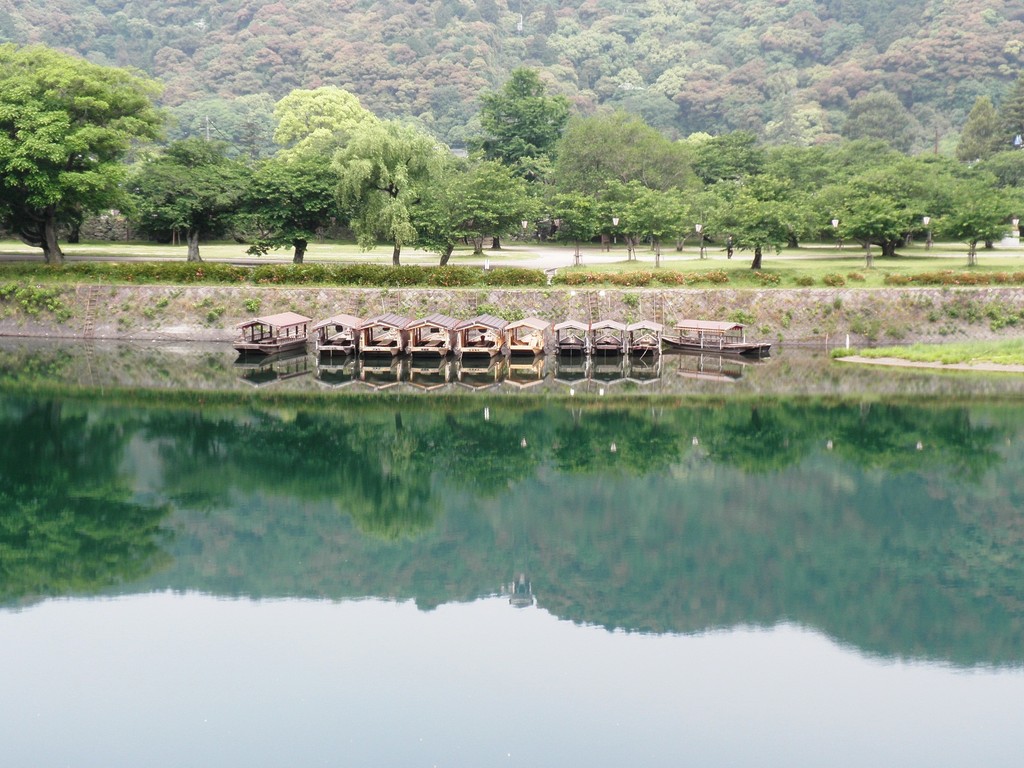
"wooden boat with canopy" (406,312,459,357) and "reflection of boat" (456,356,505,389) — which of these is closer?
"reflection of boat" (456,356,505,389)

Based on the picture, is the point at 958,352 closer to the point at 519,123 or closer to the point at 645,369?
the point at 645,369

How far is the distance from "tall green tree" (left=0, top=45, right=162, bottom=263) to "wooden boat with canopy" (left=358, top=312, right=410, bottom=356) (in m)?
12.3

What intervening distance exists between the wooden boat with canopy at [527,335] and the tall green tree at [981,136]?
46.4 metres

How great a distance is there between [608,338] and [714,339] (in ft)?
12.4

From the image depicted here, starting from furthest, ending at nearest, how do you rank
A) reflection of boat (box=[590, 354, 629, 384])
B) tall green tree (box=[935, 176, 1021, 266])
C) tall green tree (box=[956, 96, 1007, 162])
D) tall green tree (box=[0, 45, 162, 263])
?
tall green tree (box=[956, 96, 1007, 162]) < tall green tree (box=[935, 176, 1021, 266]) < tall green tree (box=[0, 45, 162, 263]) < reflection of boat (box=[590, 354, 629, 384])

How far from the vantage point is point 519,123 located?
71.1 metres

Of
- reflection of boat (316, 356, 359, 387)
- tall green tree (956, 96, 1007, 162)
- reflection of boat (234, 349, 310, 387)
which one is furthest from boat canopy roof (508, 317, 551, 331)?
tall green tree (956, 96, 1007, 162)

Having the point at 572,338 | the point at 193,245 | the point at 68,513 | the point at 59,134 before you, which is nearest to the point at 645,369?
the point at 572,338

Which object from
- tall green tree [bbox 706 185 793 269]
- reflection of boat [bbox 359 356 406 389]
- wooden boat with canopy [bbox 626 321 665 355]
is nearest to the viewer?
reflection of boat [bbox 359 356 406 389]

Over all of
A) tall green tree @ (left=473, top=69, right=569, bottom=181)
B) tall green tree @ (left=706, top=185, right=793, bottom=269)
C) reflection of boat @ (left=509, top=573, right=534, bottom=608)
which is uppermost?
tall green tree @ (left=473, top=69, right=569, bottom=181)

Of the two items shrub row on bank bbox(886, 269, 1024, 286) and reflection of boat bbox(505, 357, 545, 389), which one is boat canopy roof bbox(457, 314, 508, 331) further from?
shrub row on bank bbox(886, 269, 1024, 286)

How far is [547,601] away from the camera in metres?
17.4

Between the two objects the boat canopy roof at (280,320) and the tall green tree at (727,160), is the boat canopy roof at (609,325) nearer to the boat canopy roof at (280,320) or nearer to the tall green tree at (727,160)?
the boat canopy roof at (280,320)

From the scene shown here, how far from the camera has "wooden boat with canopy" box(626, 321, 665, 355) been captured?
4009 centimetres
